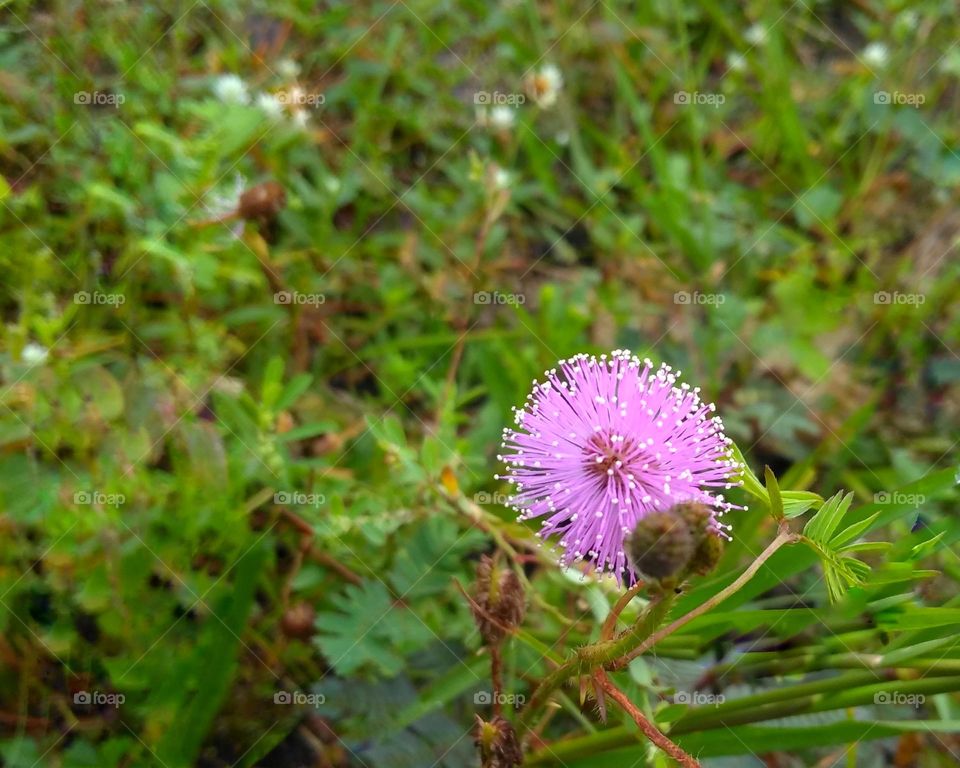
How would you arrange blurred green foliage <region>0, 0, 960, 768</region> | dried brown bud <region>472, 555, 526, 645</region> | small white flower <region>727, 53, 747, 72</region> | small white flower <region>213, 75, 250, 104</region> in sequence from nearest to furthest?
dried brown bud <region>472, 555, 526, 645</region> → blurred green foliage <region>0, 0, 960, 768</region> → small white flower <region>213, 75, 250, 104</region> → small white flower <region>727, 53, 747, 72</region>

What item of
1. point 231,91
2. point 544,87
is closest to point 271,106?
point 231,91

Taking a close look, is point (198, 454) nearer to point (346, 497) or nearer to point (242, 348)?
point (346, 497)

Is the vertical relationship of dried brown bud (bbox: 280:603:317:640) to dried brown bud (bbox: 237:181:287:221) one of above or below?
below

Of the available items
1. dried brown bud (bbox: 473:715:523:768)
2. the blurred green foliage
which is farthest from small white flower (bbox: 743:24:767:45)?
dried brown bud (bbox: 473:715:523:768)

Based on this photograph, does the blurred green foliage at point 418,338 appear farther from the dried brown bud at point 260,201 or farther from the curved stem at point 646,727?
the curved stem at point 646,727

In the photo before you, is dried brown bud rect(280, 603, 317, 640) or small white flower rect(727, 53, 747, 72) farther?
small white flower rect(727, 53, 747, 72)

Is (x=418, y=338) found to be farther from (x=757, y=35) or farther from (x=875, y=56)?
(x=875, y=56)

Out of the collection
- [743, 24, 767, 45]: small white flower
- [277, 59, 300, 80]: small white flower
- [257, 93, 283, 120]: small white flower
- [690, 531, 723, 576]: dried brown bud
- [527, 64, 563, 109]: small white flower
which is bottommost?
[690, 531, 723, 576]: dried brown bud

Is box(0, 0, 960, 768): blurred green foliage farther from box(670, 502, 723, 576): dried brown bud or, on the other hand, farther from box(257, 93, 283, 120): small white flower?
box(670, 502, 723, 576): dried brown bud

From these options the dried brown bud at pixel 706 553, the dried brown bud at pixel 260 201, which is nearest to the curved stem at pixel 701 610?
the dried brown bud at pixel 706 553
